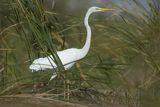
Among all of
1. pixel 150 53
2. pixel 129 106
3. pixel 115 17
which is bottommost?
pixel 129 106

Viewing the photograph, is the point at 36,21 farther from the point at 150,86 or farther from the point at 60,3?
the point at 60,3

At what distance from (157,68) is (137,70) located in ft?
1.06

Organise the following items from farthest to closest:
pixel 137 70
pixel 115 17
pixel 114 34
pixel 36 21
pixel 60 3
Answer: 1. pixel 60 3
2. pixel 115 17
3. pixel 114 34
4. pixel 137 70
5. pixel 36 21

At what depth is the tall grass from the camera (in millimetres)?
4227

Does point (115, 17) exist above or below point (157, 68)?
above

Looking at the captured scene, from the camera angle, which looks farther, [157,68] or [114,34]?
[114,34]

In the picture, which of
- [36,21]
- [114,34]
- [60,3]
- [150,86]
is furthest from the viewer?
[60,3]

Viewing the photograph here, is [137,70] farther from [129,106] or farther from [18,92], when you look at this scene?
[18,92]

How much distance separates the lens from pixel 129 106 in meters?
4.70

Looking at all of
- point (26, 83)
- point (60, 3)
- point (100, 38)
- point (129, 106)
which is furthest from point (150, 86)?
point (60, 3)

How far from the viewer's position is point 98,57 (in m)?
5.03

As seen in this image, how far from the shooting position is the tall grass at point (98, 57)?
166 inches

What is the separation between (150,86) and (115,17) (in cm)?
167

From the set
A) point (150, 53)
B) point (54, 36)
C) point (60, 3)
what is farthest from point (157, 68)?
point (60, 3)
